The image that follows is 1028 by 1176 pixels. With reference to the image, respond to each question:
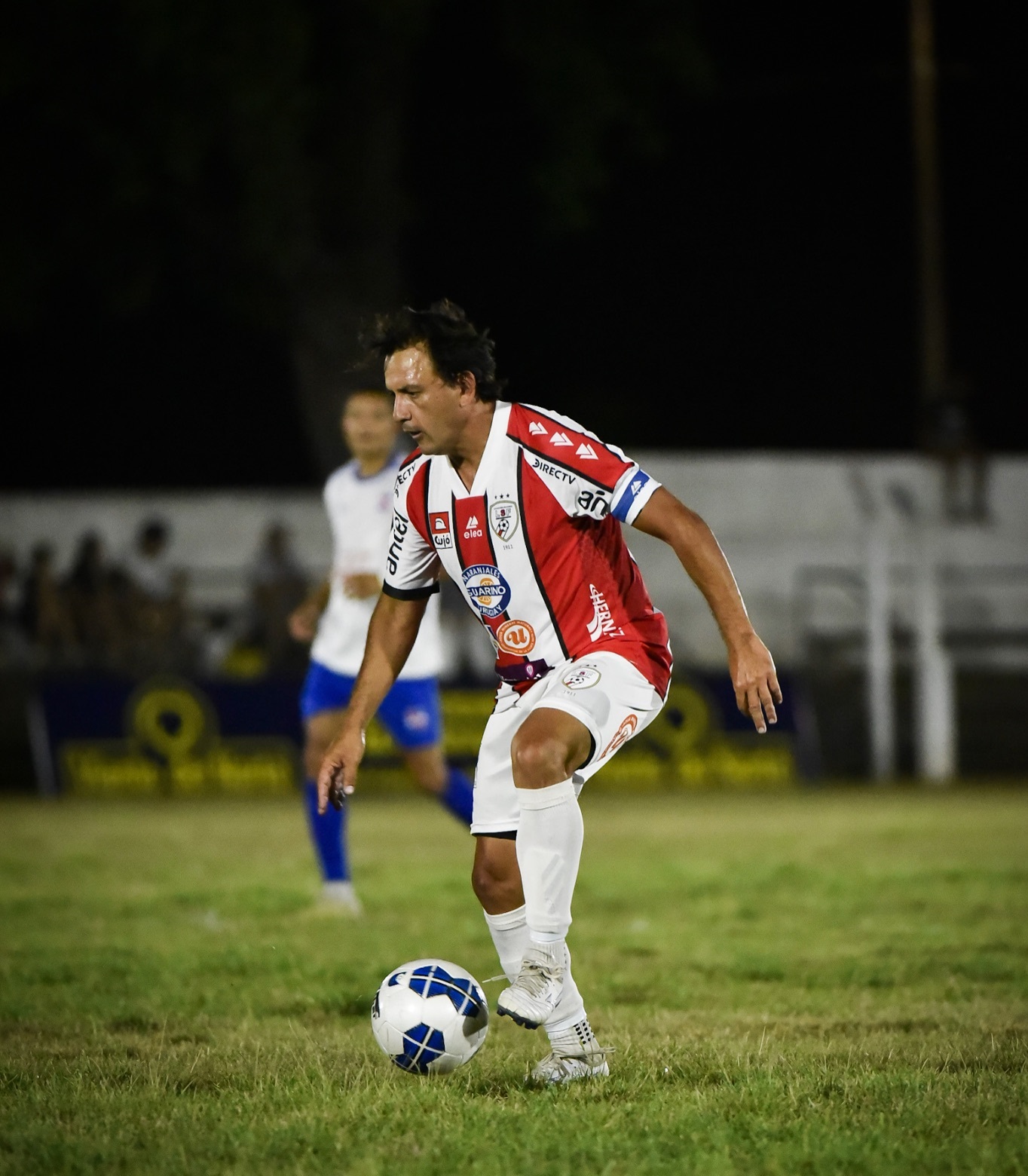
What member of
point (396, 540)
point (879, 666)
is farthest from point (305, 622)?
point (879, 666)

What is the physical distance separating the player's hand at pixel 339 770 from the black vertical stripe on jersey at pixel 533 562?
0.65 meters

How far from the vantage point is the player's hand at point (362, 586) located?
867cm

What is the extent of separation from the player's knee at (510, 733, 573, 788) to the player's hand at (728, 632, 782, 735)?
1.63ft

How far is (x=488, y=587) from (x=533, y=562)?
17 cm

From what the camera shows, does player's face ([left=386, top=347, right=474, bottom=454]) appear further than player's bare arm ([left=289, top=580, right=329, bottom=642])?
No

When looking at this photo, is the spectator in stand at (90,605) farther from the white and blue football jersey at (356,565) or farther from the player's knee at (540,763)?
the player's knee at (540,763)

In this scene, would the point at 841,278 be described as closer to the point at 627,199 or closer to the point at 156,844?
the point at 627,199

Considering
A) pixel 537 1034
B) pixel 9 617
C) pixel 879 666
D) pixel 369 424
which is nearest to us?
pixel 537 1034

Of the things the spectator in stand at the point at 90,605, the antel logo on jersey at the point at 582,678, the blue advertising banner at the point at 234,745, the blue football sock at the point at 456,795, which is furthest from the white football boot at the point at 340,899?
the spectator in stand at the point at 90,605

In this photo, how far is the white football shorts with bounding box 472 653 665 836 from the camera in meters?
5.08

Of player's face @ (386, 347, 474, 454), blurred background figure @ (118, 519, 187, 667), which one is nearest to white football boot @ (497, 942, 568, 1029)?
player's face @ (386, 347, 474, 454)

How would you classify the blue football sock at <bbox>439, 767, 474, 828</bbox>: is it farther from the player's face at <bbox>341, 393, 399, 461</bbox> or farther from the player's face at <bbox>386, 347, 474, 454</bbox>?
the player's face at <bbox>386, 347, 474, 454</bbox>

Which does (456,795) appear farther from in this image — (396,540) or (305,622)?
(396,540)

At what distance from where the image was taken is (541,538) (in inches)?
205
